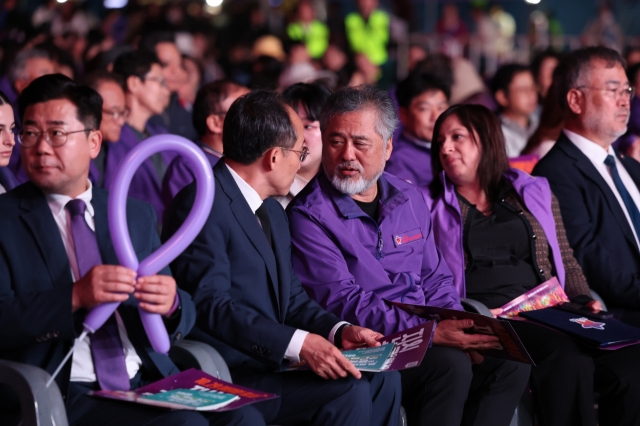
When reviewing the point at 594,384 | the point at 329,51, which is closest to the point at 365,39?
the point at 329,51

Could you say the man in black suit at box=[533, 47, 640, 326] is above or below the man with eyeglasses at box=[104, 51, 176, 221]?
below

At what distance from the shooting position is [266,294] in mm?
2846

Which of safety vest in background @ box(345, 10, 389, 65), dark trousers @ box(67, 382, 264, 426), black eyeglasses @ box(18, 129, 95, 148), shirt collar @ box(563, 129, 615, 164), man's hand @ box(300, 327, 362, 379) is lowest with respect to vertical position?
dark trousers @ box(67, 382, 264, 426)

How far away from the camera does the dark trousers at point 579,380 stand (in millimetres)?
3244

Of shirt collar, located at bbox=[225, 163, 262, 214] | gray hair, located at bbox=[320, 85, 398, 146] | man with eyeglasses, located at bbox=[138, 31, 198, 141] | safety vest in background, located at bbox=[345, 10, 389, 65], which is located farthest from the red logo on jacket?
safety vest in background, located at bbox=[345, 10, 389, 65]

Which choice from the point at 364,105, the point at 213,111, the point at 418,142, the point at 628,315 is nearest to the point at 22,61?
the point at 213,111

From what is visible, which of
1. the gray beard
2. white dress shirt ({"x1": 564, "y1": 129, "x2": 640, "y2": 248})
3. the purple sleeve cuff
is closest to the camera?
the purple sleeve cuff

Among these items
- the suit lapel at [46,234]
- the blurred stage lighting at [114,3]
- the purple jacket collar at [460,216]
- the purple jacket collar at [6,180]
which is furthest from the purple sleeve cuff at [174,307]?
the blurred stage lighting at [114,3]

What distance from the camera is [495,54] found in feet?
40.7

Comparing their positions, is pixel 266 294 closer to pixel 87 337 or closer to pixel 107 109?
pixel 87 337

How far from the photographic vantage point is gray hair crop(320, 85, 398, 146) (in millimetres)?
3250

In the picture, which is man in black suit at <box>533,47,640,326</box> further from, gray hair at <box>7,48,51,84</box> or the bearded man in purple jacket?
gray hair at <box>7,48,51,84</box>

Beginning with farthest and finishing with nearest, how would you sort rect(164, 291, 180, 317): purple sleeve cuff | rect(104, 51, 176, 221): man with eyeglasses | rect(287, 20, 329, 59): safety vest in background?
rect(287, 20, 329, 59): safety vest in background < rect(104, 51, 176, 221): man with eyeglasses < rect(164, 291, 180, 317): purple sleeve cuff

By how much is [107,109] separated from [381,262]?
77.9 inches
